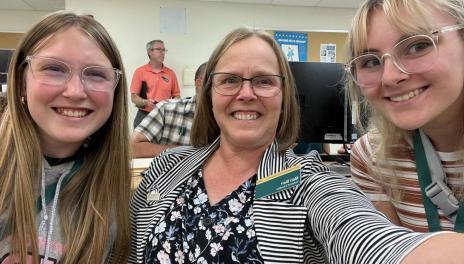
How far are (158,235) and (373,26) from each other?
89 cm

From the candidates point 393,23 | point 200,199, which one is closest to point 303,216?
point 200,199

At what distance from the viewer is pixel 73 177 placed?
115 cm

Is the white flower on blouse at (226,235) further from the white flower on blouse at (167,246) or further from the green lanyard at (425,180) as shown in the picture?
the green lanyard at (425,180)

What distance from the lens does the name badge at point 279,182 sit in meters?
1.06

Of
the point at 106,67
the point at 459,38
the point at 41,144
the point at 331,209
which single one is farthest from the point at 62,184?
the point at 459,38

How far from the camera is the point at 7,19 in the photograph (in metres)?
6.78

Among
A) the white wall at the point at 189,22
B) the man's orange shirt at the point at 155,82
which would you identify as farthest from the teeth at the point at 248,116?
the white wall at the point at 189,22

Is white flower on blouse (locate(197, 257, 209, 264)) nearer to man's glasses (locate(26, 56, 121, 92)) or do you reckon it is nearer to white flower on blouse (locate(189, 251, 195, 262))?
white flower on blouse (locate(189, 251, 195, 262))

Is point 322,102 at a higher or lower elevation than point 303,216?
higher

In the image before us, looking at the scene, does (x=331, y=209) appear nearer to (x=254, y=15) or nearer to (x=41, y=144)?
(x=41, y=144)

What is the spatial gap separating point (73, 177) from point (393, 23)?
1.07m

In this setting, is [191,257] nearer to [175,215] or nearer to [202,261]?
[202,261]

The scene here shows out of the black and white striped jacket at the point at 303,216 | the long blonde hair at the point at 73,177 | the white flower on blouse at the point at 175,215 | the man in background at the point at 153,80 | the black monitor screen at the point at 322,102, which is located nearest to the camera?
the black and white striped jacket at the point at 303,216

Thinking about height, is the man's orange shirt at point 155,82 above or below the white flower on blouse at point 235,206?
above
